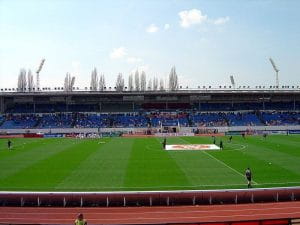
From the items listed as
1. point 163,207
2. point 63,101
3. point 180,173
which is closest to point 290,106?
point 63,101

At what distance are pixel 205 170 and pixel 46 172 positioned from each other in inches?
475

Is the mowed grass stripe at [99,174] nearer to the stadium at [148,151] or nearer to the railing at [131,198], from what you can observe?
the stadium at [148,151]

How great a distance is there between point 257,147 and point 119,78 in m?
68.0

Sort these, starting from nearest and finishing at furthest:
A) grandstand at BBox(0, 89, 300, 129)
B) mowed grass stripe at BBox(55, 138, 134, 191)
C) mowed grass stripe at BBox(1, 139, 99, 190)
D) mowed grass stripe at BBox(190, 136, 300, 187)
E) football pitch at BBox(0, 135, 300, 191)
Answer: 1. mowed grass stripe at BBox(55, 138, 134, 191)
2. football pitch at BBox(0, 135, 300, 191)
3. mowed grass stripe at BBox(1, 139, 99, 190)
4. mowed grass stripe at BBox(190, 136, 300, 187)
5. grandstand at BBox(0, 89, 300, 129)

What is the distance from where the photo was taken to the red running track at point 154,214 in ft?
61.9

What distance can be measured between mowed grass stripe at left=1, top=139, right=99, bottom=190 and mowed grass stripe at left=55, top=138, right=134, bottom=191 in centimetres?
69

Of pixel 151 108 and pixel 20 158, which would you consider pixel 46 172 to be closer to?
pixel 20 158

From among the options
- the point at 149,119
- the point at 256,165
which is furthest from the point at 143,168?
the point at 149,119

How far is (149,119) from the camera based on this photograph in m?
80.3

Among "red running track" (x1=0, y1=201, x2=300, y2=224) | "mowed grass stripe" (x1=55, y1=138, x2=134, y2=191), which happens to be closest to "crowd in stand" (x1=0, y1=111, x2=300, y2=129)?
"mowed grass stripe" (x1=55, y1=138, x2=134, y2=191)

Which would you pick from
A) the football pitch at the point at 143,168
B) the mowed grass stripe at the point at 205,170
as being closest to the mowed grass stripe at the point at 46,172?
the football pitch at the point at 143,168

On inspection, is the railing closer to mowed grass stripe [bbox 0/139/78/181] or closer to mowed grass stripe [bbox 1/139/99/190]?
mowed grass stripe [bbox 1/139/99/190]

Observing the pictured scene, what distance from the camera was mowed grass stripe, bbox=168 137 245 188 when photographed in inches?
1046

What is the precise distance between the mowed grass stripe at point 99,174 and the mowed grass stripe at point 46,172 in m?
0.69
